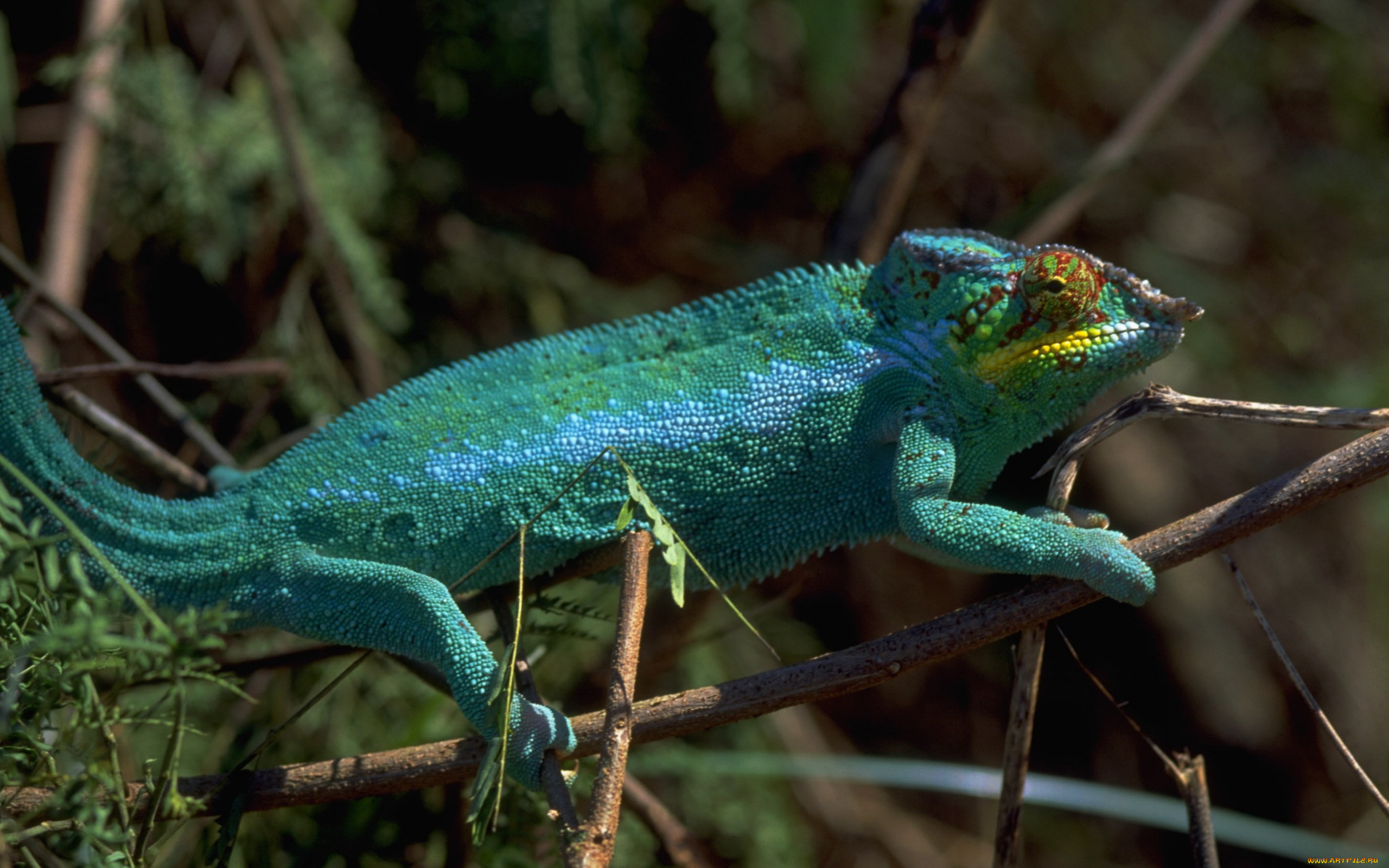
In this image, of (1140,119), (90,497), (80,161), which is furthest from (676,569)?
(1140,119)

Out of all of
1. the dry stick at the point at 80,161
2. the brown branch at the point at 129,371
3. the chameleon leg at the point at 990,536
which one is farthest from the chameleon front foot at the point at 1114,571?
the dry stick at the point at 80,161

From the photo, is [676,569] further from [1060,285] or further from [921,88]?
[921,88]

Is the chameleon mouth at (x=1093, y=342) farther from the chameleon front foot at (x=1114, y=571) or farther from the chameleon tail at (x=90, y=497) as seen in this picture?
the chameleon tail at (x=90, y=497)

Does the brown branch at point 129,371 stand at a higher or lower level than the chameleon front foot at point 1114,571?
higher

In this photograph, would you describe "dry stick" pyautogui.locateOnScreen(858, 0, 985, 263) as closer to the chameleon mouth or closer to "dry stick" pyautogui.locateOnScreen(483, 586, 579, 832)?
the chameleon mouth

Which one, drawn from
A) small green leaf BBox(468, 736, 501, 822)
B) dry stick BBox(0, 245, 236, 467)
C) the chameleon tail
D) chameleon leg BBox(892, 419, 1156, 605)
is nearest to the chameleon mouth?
chameleon leg BBox(892, 419, 1156, 605)

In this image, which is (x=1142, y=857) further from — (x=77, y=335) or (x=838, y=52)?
(x=77, y=335)

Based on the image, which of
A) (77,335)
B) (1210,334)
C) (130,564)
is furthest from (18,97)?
(1210,334)
